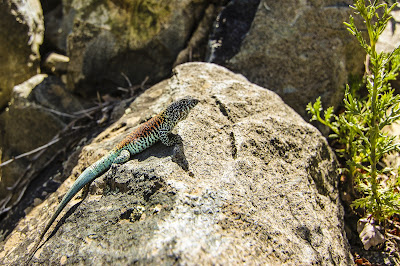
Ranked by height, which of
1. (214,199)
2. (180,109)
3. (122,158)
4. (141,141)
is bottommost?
(122,158)

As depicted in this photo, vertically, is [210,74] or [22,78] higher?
[210,74]

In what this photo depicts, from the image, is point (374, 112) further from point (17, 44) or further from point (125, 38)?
point (17, 44)

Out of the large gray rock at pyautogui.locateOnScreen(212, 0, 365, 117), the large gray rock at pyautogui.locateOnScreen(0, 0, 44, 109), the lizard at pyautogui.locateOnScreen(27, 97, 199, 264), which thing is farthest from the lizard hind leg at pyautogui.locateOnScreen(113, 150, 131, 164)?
the large gray rock at pyautogui.locateOnScreen(0, 0, 44, 109)

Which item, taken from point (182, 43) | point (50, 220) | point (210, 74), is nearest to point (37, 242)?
point (50, 220)

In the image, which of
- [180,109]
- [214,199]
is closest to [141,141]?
[180,109]

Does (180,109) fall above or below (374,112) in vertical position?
below

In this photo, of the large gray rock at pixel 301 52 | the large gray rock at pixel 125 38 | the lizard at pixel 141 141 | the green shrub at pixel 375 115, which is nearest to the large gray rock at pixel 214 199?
the lizard at pixel 141 141

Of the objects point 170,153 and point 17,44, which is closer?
point 170,153

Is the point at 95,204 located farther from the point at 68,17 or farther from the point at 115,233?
the point at 68,17
